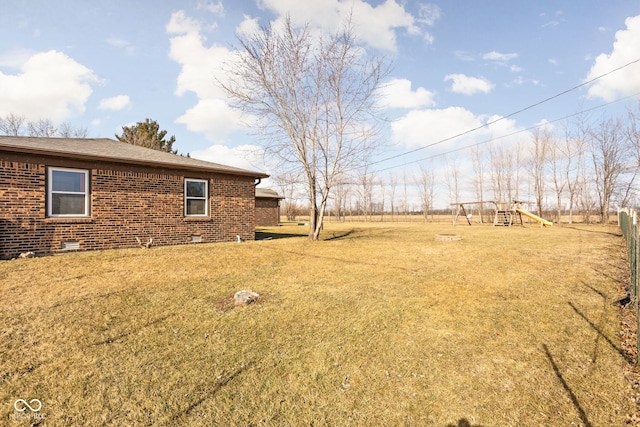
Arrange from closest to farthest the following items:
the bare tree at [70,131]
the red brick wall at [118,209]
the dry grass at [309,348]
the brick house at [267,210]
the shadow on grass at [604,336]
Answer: the dry grass at [309,348], the shadow on grass at [604,336], the red brick wall at [118,209], the brick house at [267,210], the bare tree at [70,131]

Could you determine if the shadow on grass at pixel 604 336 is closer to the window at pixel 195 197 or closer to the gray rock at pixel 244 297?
the gray rock at pixel 244 297

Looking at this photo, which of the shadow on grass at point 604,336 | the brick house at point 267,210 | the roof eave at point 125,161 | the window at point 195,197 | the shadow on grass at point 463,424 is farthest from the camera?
the brick house at point 267,210

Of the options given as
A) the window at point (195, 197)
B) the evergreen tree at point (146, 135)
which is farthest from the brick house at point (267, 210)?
A: the window at point (195, 197)

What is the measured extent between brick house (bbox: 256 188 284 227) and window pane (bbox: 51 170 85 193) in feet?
56.7

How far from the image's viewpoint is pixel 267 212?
27.3 metres

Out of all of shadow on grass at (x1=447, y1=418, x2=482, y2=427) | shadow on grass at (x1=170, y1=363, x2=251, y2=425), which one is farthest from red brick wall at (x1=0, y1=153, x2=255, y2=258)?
shadow on grass at (x1=447, y1=418, x2=482, y2=427)

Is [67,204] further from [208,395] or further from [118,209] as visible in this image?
[208,395]

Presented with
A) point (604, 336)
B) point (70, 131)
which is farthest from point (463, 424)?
point (70, 131)

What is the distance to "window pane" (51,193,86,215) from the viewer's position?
8.42 meters

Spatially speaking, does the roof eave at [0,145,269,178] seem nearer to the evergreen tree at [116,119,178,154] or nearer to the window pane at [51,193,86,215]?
the window pane at [51,193,86,215]

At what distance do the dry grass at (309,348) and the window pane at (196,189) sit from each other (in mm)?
4722

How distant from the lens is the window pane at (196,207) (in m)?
11.0

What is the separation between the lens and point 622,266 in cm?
773

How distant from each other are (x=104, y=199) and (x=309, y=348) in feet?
28.8
